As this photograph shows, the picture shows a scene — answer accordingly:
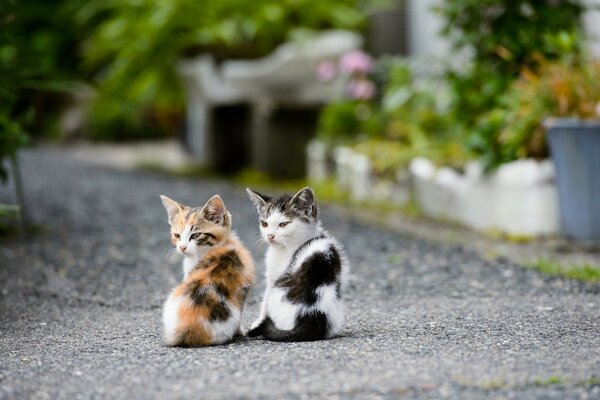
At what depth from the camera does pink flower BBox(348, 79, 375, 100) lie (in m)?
9.88

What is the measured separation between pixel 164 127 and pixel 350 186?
8841mm

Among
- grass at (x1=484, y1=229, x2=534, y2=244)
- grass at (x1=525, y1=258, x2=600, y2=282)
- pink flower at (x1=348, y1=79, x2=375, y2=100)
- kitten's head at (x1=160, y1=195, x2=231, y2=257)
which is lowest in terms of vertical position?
grass at (x1=525, y1=258, x2=600, y2=282)

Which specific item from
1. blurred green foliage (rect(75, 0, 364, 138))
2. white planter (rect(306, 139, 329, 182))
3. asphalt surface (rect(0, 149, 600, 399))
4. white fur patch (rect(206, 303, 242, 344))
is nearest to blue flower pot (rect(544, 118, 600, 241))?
asphalt surface (rect(0, 149, 600, 399))

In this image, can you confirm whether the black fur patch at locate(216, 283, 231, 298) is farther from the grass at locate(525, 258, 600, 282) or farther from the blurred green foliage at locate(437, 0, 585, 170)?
the blurred green foliage at locate(437, 0, 585, 170)

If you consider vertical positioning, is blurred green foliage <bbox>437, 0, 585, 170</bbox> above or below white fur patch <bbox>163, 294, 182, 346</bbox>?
above

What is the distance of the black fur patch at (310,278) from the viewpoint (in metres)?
3.68

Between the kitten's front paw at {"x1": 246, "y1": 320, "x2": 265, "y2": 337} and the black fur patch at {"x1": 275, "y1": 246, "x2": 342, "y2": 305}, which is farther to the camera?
the kitten's front paw at {"x1": 246, "y1": 320, "x2": 265, "y2": 337}

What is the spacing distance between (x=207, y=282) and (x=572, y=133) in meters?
3.45

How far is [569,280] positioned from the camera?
17.4ft

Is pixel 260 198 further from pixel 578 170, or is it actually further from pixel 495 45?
pixel 495 45

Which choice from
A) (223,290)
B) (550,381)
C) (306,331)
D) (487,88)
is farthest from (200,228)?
(487,88)

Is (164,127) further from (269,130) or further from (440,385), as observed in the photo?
(440,385)

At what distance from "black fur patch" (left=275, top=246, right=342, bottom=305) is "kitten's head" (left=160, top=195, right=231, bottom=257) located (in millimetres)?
370

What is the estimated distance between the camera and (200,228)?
3.86 metres
